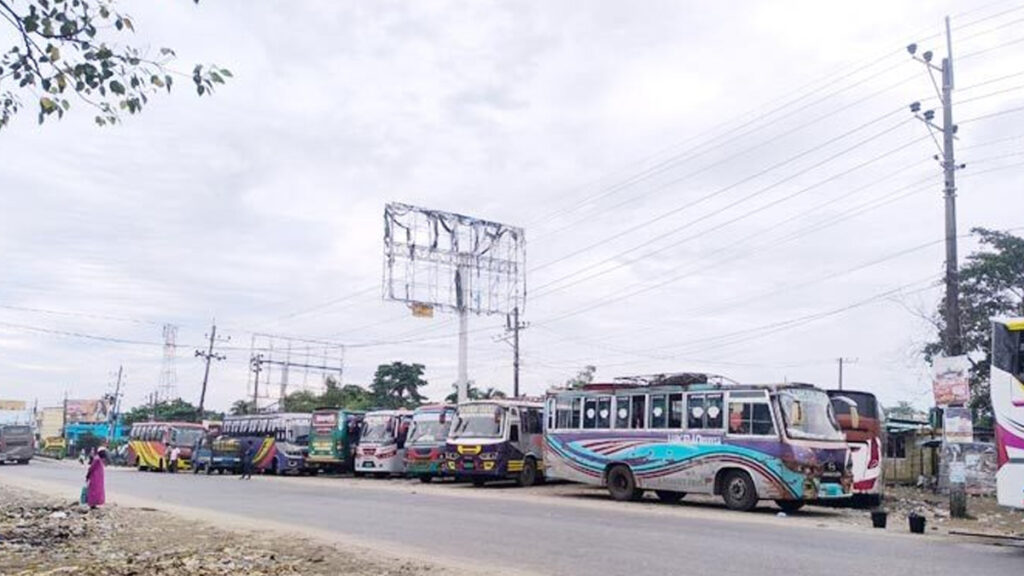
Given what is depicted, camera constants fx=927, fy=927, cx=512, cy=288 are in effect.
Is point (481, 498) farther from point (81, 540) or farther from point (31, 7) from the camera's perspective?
point (31, 7)

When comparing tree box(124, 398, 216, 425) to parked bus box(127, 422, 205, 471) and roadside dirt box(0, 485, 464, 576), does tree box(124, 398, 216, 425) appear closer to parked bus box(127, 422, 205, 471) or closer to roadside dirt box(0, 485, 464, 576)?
parked bus box(127, 422, 205, 471)

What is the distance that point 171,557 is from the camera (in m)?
11.6

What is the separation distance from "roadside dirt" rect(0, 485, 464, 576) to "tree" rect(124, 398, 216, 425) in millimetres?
72629

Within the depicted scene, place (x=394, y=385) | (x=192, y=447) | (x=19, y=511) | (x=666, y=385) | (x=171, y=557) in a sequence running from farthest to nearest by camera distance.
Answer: (x=394, y=385)
(x=192, y=447)
(x=666, y=385)
(x=19, y=511)
(x=171, y=557)

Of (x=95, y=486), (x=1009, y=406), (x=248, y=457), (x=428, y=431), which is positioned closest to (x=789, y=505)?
(x=1009, y=406)

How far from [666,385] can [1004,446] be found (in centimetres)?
918

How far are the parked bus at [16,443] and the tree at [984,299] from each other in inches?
1736

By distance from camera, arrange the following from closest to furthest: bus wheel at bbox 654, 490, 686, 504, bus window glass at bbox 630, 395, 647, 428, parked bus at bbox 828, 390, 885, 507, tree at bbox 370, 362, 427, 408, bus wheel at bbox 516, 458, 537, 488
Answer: parked bus at bbox 828, 390, 885, 507 → bus window glass at bbox 630, 395, 647, 428 → bus wheel at bbox 654, 490, 686, 504 → bus wheel at bbox 516, 458, 537, 488 → tree at bbox 370, 362, 427, 408

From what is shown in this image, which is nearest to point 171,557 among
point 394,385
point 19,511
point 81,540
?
point 81,540

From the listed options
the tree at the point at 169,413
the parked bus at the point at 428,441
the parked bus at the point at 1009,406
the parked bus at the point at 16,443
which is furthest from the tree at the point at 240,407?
the parked bus at the point at 1009,406

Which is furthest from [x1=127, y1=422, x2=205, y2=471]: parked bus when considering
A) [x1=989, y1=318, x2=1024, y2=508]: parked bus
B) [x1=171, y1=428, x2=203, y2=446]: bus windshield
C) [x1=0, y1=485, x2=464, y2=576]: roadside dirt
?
[x1=989, y1=318, x2=1024, y2=508]: parked bus

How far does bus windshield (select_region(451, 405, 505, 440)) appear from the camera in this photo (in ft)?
92.1

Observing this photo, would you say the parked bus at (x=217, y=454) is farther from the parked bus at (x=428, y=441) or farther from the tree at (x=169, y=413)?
the tree at (x=169, y=413)

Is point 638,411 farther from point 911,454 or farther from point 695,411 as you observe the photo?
point 911,454
